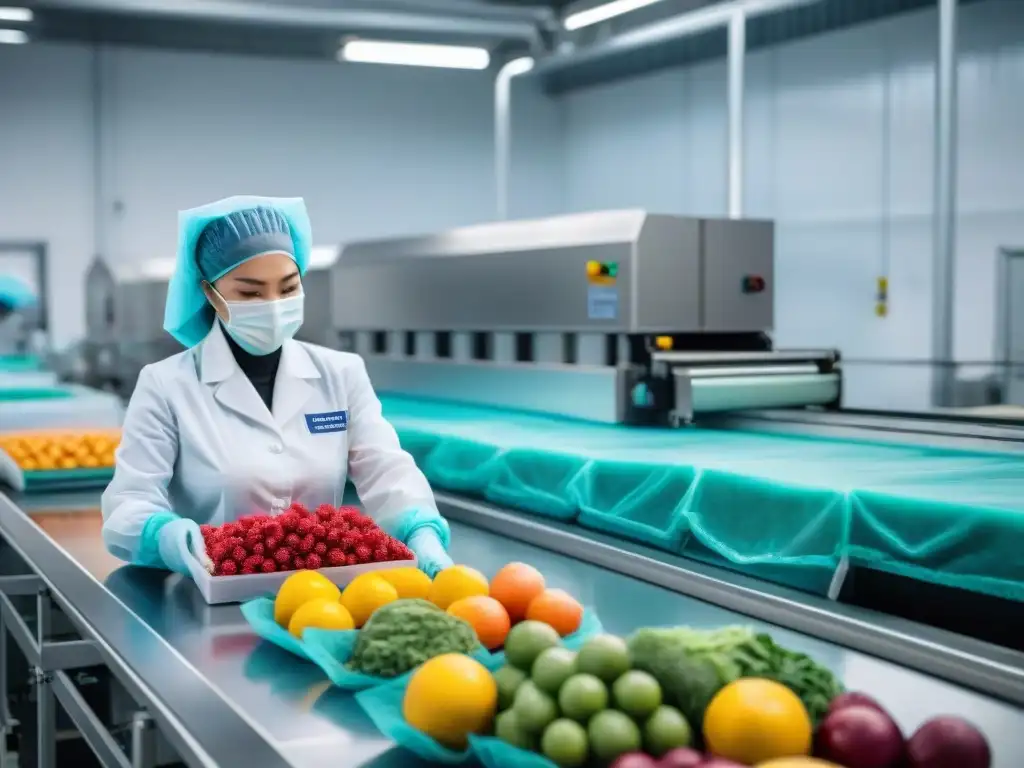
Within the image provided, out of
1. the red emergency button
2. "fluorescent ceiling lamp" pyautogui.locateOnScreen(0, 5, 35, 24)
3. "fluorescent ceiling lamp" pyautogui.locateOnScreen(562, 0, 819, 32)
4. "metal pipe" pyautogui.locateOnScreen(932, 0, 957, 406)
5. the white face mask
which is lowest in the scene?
the white face mask

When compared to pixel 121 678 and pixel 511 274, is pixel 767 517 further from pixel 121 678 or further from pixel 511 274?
pixel 511 274

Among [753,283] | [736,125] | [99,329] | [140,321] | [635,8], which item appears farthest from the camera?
[99,329]

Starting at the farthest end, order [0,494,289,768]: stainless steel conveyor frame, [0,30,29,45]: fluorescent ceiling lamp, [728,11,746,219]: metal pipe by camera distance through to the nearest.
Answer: [0,30,29,45]: fluorescent ceiling lamp, [728,11,746,219]: metal pipe, [0,494,289,768]: stainless steel conveyor frame

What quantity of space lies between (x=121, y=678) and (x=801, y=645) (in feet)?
3.47

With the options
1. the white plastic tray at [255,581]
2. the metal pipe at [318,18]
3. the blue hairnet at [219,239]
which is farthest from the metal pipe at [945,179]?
the white plastic tray at [255,581]

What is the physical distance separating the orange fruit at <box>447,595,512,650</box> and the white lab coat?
2.18 ft

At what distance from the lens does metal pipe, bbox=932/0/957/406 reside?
20.1 ft

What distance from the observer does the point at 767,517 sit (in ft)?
8.00

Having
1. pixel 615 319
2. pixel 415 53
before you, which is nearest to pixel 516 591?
pixel 615 319

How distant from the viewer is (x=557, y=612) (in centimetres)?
157

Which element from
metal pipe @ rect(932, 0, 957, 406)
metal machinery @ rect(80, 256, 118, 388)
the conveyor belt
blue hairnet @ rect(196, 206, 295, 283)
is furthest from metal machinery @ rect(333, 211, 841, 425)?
metal machinery @ rect(80, 256, 118, 388)

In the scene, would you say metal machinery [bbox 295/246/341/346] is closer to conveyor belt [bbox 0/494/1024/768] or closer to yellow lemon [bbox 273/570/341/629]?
conveyor belt [bbox 0/494/1024/768]

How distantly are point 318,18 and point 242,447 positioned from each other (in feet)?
20.3

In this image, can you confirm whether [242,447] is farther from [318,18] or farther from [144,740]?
[318,18]
